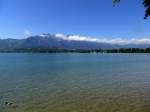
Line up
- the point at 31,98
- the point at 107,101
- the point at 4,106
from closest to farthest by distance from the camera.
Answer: the point at 4,106 → the point at 107,101 → the point at 31,98

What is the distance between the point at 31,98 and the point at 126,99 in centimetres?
940

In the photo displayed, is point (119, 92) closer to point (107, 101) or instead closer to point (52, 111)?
point (107, 101)

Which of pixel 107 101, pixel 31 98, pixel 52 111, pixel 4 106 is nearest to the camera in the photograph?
pixel 52 111

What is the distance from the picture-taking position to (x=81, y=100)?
2455cm

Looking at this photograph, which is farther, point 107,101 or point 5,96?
point 5,96

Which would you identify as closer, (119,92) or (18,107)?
(18,107)

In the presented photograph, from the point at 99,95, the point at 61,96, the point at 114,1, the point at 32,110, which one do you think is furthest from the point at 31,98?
the point at 114,1

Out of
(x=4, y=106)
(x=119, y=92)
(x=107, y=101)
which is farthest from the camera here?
(x=119, y=92)

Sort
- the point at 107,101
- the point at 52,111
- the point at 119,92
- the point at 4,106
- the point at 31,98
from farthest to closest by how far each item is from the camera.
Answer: the point at 119,92
the point at 31,98
the point at 107,101
the point at 4,106
the point at 52,111

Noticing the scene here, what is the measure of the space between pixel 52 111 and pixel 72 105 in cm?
246

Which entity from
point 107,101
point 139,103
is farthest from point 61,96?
point 139,103

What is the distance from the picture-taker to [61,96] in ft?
87.4

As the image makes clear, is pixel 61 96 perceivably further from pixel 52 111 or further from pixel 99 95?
pixel 52 111

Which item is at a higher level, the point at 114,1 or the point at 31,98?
the point at 114,1
